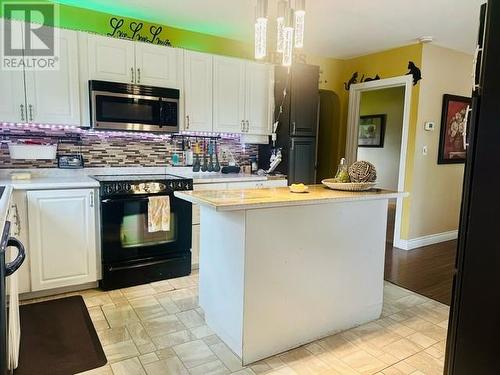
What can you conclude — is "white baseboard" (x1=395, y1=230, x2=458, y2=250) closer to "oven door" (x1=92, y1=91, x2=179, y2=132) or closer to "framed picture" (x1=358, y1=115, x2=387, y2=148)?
"framed picture" (x1=358, y1=115, x2=387, y2=148)

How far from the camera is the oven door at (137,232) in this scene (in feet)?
9.95

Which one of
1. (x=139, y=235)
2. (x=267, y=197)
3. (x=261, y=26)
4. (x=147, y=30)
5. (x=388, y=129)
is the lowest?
(x=139, y=235)

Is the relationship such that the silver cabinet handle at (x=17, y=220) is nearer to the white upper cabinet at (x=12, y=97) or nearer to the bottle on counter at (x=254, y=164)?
the white upper cabinet at (x=12, y=97)

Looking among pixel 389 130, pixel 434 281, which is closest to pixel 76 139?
pixel 434 281

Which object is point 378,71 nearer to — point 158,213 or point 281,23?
point 281,23

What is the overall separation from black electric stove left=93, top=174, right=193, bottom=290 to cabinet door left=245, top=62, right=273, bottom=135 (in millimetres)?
1237

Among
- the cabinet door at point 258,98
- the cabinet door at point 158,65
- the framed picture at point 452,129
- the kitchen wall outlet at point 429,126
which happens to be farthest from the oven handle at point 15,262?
the framed picture at point 452,129

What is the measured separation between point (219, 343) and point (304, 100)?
300 cm

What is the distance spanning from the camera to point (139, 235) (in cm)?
320

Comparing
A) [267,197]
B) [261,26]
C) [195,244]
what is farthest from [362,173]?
[195,244]

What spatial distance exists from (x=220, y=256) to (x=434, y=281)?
2.37 m

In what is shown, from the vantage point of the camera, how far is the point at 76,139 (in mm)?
3406

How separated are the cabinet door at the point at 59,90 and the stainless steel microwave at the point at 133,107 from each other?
0.16 meters

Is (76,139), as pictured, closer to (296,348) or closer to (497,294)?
(296,348)
